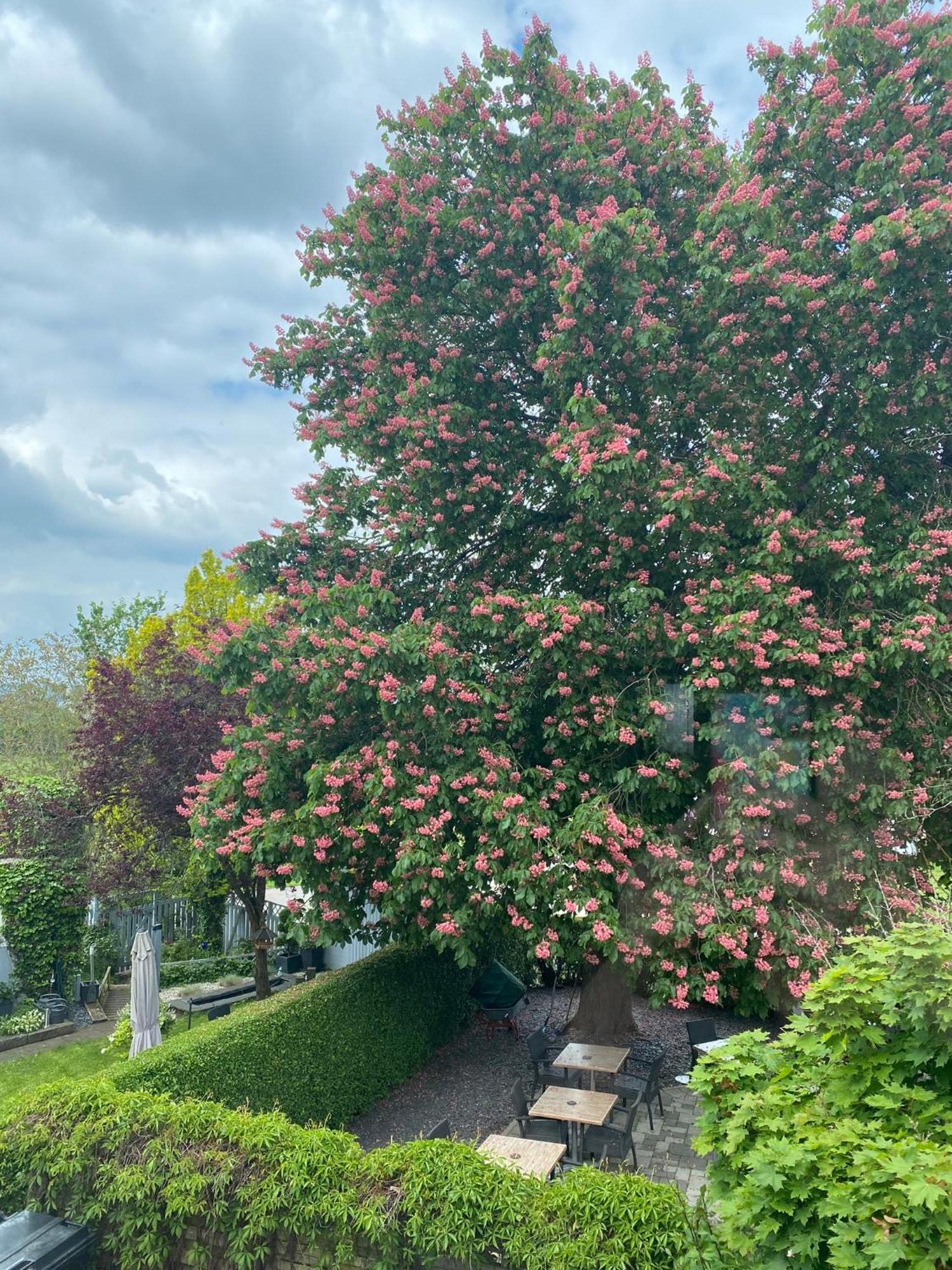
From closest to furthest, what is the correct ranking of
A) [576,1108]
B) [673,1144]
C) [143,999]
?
1. [576,1108]
2. [673,1144]
3. [143,999]

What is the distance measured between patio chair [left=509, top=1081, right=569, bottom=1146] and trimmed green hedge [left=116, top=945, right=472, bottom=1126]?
7.09 feet

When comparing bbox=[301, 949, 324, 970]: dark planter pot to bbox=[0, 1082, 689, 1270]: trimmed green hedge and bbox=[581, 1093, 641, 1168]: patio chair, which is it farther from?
bbox=[0, 1082, 689, 1270]: trimmed green hedge

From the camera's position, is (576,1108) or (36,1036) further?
(36,1036)

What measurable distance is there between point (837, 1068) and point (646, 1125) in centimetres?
682

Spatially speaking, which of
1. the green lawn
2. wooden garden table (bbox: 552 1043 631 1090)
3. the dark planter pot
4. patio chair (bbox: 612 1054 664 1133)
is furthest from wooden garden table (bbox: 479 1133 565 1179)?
the dark planter pot

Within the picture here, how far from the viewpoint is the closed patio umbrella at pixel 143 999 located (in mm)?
10094

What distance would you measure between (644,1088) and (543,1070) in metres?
1.39

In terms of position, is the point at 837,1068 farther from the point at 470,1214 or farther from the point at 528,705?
the point at 528,705

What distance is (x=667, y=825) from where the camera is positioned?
9.16 m

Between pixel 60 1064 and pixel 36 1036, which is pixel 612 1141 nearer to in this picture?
pixel 60 1064

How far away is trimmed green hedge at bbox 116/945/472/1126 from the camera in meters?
7.88

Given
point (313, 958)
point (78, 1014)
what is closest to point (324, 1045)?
point (313, 958)

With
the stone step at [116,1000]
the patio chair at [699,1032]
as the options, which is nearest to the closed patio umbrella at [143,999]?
the stone step at [116,1000]

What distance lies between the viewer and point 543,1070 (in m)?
10.6
